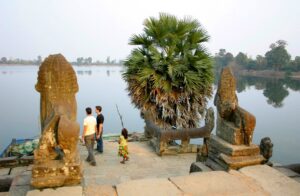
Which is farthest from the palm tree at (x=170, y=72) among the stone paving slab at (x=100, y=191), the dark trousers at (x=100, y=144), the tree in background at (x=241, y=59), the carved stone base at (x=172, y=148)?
the tree in background at (x=241, y=59)

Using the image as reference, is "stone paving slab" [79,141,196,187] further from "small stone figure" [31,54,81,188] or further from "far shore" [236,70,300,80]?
"far shore" [236,70,300,80]

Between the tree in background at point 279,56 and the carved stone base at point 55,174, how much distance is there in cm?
6172

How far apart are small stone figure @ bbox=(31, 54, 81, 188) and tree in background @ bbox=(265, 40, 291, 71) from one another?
201 feet

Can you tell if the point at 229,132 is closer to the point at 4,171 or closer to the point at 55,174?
the point at 55,174

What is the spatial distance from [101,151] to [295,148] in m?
14.0

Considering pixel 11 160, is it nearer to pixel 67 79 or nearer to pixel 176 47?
pixel 67 79

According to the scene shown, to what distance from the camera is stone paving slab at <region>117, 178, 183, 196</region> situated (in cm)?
338

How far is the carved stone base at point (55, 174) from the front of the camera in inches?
131

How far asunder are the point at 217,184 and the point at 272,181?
0.83 meters

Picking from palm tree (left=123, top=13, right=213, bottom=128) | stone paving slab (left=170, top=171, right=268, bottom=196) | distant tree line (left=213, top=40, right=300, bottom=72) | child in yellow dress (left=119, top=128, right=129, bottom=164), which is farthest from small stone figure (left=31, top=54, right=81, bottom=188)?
distant tree line (left=213, top=40, right=300, bottom=72)

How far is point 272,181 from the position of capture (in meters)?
3.80

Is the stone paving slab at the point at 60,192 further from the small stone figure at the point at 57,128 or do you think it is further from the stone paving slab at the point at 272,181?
the stone paving slab at the point at 272,181

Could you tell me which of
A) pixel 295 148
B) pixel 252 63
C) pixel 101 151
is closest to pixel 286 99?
pixel 295 148

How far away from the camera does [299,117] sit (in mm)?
25109
